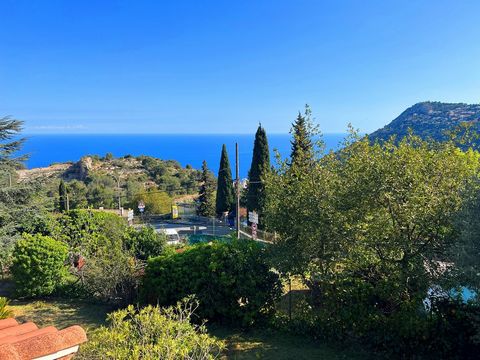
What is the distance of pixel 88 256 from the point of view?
11.0m

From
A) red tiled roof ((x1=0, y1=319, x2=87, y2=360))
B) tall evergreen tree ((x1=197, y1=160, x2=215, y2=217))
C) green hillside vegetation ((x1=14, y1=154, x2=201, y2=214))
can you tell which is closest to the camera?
red tiled roof ((x1=0, y1=319, x2=87, y2=360))

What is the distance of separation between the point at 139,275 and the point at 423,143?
7.29 m

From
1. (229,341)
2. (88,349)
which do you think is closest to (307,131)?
(229,341)

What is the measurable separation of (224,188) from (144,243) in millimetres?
22652

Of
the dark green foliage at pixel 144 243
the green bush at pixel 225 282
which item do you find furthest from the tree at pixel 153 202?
the green bush at pixel 225 282

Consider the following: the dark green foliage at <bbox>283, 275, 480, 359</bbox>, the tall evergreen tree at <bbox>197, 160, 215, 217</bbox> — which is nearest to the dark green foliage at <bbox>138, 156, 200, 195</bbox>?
the tall evergreen tree at <bbox>197, 160, 215, 217</bbox>

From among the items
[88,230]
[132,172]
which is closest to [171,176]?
[132,172]

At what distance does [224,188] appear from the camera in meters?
32.8

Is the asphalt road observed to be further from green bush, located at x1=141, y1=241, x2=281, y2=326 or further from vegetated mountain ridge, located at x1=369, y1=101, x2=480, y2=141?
vegetated mountain ridge, located at x1=369, y1=101, x2=480, y2=141

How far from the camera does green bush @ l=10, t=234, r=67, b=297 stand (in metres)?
9.61

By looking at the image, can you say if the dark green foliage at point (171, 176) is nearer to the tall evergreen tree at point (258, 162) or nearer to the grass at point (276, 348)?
the tall evergreen tree at point (258, 162)

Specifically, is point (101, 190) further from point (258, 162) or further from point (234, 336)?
point (234, 336)

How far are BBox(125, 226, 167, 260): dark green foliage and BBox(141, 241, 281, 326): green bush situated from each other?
215cm

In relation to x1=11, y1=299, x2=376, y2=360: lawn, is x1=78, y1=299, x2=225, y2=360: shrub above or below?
above
